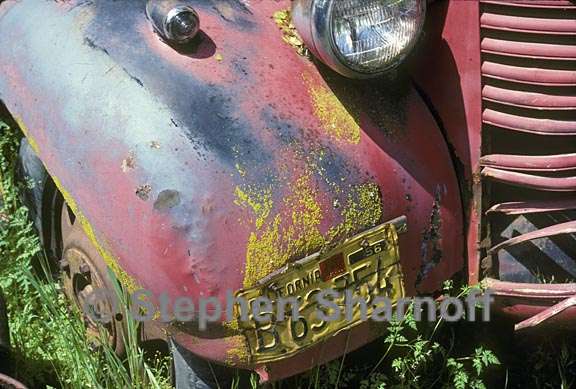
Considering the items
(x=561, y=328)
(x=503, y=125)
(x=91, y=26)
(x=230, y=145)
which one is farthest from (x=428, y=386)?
(x=91, y=26)

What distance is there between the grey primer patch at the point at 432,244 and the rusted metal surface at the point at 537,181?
0.17 m

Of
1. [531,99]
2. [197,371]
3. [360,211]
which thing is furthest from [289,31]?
[197,371]

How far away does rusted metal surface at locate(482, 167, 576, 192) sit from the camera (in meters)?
2.15

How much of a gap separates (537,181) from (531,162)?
2.0 inches

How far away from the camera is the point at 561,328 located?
2299mm

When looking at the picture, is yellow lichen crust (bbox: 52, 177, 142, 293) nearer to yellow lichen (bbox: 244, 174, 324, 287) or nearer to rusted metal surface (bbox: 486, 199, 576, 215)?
yellow lichen (bbox: 244, 174, 324, 287)

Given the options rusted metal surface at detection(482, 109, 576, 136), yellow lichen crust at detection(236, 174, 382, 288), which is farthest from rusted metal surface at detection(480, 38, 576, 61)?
yellow lichen crust at detection(236, 174, 382, 288)

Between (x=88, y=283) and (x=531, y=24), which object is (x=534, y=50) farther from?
(x=88, y=283)

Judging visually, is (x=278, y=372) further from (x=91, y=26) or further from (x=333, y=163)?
(x=91, y=26)

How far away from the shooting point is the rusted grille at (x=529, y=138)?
6.89 feet

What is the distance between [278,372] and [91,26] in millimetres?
977

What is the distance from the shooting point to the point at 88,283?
2555mm

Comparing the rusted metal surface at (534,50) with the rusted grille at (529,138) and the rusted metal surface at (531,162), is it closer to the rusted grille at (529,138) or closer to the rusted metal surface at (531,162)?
the rusted grille at (529,138)

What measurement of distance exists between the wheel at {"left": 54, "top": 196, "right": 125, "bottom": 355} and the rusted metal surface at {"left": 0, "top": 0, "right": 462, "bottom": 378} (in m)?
0.37
